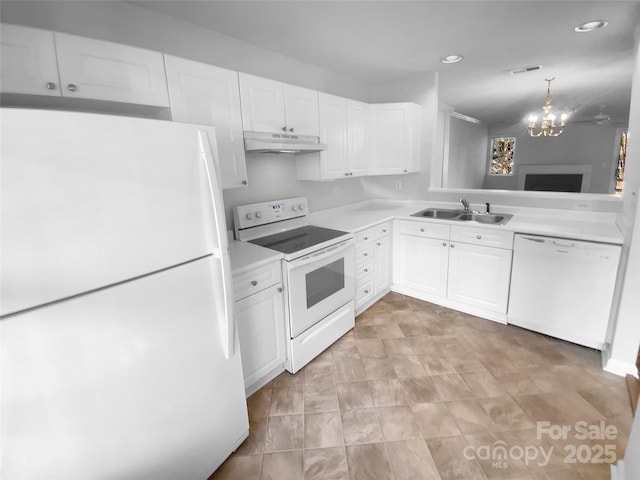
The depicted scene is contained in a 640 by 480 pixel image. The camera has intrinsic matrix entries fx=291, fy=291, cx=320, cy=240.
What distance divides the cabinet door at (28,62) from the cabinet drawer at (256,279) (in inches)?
48.7

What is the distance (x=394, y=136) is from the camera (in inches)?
129

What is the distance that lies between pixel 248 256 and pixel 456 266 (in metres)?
2.05

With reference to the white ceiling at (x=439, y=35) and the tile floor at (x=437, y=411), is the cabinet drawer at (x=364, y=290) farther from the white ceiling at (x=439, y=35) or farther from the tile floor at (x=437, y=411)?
the white ceiling at (x=439, y=35)

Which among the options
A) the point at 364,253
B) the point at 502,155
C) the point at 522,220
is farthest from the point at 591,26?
the point at 502,155

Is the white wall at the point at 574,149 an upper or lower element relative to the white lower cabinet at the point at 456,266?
upper

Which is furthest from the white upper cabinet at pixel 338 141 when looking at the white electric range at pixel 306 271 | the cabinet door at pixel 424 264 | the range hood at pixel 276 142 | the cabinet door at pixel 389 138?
the cabinet door at pixel 424 264

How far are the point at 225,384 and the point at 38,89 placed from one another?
1.60 meters

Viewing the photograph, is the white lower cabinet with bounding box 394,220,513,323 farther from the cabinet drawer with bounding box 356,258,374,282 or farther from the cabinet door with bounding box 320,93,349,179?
the cabinet door with bounding box 320,93,349,179

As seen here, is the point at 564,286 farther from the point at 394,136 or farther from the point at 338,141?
the point at 338,141

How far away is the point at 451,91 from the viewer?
13.9 ft

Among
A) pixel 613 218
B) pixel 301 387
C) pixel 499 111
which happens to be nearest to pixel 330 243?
pixel 301 387

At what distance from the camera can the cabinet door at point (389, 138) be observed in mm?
3227

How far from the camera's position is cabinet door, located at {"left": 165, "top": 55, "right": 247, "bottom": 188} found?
1688mm

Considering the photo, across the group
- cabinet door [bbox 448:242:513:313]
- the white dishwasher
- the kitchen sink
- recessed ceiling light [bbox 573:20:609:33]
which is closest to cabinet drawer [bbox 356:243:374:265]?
the kitchen sink
